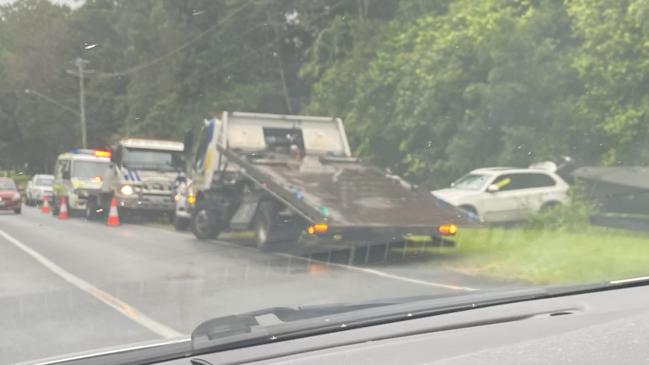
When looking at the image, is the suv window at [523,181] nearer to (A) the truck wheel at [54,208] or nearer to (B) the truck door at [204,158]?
(B) the truck door at [204,158]

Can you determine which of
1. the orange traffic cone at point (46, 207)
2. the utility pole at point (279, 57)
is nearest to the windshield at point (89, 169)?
the orange traffic cone at point (46, 207)

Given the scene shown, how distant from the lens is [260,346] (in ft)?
9.43

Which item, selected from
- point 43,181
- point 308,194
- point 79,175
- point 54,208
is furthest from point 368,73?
point 54,208

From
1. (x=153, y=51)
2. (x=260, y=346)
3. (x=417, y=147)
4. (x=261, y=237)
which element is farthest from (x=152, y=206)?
(x=260, y=346)

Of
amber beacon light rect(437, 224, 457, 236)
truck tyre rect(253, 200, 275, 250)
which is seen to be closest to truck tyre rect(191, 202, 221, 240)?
truck tyre rect(253, 200, 275, 250)

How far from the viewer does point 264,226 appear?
8359 millimetres

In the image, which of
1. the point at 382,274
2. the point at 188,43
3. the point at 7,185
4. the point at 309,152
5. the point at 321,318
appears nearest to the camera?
the point at 321,318

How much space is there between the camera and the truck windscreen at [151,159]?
7117mm

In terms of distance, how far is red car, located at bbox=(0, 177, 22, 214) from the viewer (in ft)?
23.0

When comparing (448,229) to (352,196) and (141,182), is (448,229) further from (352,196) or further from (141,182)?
(141,182)

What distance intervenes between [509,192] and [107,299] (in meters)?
4.05

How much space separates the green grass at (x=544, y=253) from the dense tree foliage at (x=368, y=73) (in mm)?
771

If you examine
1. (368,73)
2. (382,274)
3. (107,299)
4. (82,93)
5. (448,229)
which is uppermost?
(368,73)

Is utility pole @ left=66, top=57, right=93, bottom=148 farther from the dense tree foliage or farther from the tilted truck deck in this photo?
the tilted truck deck
